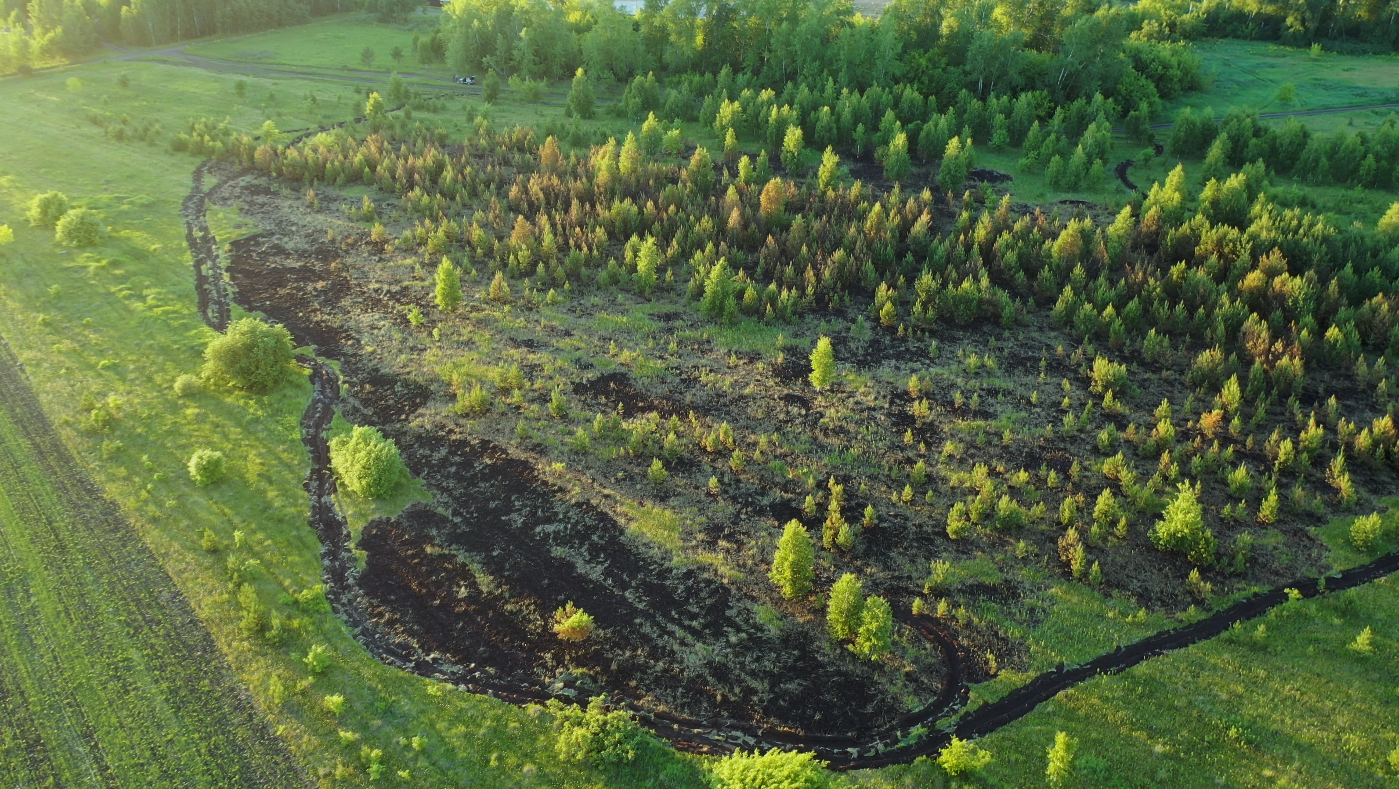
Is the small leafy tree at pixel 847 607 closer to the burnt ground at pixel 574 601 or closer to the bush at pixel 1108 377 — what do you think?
the burnt ground at pixel 574 601

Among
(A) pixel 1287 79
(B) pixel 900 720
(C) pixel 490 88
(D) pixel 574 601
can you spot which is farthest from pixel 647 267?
(A) pixel 1287 79

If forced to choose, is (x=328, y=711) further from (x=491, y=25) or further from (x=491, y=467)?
(x=491, y=25)

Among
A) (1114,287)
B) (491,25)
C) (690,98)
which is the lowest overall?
(1114,287)

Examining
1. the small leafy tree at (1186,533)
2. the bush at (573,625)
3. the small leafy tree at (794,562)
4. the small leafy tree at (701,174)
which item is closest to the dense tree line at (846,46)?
the small leafy tree at (701,174)

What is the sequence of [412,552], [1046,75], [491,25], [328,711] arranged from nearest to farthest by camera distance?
1. [328,711]
2. [412,552]
3. [1046,75]
4. [491,25]

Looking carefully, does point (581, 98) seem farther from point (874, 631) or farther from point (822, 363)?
point (874, 631)

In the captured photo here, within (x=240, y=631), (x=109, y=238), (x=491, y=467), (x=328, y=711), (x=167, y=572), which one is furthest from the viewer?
(x=109, y=238)

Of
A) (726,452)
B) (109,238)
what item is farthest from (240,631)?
(109,238)
